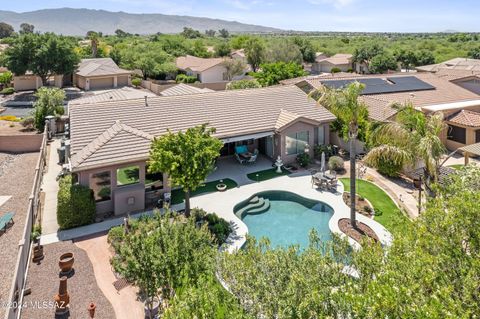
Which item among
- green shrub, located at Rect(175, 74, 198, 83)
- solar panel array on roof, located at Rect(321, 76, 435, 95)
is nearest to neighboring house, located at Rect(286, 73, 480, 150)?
solar panel array on roof, located at Rect(321, 76, 435, 95)

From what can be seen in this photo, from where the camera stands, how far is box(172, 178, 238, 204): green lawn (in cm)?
2444

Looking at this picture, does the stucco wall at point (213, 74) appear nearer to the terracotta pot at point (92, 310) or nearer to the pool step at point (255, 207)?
the pool step at point (255, 207)

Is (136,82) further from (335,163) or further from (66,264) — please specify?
(66,264)

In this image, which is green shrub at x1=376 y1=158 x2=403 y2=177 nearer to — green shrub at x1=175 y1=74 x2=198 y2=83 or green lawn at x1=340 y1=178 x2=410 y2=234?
green lawn at x1=340 y1=178 x2=410 y2=234

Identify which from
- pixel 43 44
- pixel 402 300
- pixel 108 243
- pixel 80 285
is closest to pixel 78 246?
pixel 108 243

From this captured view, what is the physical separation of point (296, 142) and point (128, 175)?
14.7m

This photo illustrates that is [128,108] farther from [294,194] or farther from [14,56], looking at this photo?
[14,56]

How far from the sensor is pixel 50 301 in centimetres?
1423

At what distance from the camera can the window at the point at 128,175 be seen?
2239 cm

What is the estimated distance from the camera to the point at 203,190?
84.3 feet

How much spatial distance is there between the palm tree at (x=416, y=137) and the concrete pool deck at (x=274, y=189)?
4.56 meters

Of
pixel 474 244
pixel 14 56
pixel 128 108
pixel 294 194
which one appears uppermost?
pixel 14 56

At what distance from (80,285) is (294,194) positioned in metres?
14.9

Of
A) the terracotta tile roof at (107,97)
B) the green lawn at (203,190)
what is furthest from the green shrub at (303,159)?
the terracotta tile roof at (107,97)
